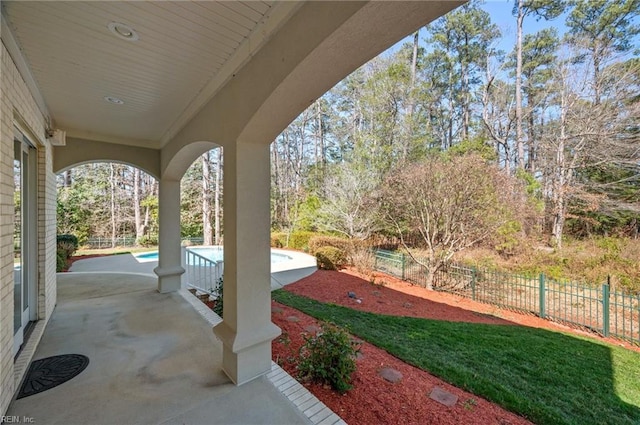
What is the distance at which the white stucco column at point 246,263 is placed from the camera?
2.51 meters

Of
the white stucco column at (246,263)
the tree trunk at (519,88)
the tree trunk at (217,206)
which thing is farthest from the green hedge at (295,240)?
the tree trunk at (519,88)

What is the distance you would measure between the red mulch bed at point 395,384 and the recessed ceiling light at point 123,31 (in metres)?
3.28

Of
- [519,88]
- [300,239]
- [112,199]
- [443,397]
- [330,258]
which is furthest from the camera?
[112,199]

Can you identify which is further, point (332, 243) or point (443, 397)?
point (332, 243)

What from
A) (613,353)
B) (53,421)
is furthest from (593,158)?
(53,421)

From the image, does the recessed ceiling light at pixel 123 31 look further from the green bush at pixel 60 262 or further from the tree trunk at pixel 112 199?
the tree trunk at pixel 112 199

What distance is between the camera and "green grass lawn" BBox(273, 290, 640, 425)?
8.87 feet

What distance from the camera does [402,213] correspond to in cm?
862

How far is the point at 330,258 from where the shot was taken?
29.8ft

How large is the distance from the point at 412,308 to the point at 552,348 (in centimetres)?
231

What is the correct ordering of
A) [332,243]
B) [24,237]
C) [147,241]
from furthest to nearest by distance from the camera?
[147,241]
[332,243]
[24,237]

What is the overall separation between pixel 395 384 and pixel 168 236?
15.1 feet

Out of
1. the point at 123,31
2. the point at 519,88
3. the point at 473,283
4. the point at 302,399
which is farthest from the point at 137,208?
the point at 519,88

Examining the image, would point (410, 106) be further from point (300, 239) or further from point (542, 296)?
point (542, 296)
